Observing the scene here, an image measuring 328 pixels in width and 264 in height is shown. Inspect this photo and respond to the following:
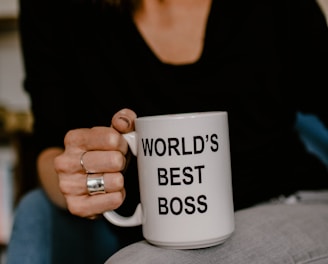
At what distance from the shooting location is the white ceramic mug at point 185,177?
0.52 meters

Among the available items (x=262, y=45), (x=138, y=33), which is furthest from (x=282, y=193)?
(x=138, y=33)

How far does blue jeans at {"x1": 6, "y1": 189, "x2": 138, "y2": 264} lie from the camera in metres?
0.71

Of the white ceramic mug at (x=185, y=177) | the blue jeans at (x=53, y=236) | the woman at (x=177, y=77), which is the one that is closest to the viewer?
the white ceramic mug at (x=185, y=177)

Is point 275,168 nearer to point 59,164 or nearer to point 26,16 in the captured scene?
point 59,164

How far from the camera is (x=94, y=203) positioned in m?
0.60

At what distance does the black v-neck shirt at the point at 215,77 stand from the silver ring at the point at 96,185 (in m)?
0.18

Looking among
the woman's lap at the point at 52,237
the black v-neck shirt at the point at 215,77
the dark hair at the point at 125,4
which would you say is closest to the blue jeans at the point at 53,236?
the woman's lap at the point at 52,237

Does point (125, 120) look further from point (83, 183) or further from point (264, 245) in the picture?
point (264, 245)

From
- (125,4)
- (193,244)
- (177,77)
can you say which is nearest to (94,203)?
(193,244)

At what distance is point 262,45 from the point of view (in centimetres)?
86

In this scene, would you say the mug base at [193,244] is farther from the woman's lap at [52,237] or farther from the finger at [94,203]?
the woman's lap at [52,237]

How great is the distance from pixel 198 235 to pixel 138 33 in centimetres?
41

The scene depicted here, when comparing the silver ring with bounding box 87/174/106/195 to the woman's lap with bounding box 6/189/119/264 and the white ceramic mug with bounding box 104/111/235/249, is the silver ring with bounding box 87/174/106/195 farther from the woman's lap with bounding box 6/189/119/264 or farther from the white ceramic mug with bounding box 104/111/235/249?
the woman's lap with bounding box 6/189/119/264

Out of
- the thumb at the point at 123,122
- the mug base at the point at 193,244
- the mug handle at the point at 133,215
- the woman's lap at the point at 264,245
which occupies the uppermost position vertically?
the thumb at the point at 123,122
